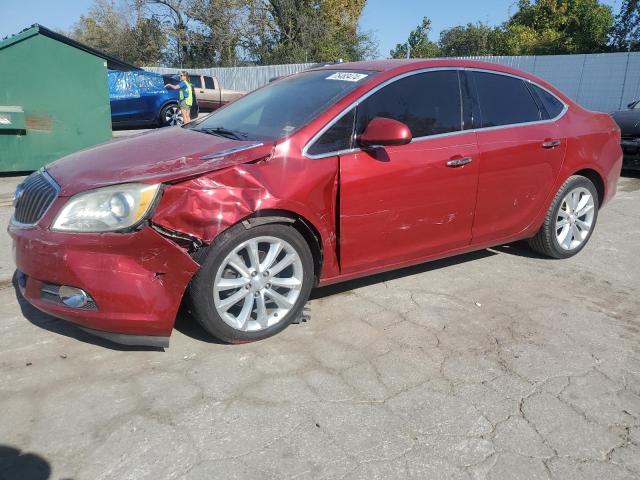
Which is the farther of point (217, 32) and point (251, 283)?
point (217, 32)

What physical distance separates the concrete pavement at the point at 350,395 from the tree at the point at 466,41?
35750 mm

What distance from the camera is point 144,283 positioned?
280 cm

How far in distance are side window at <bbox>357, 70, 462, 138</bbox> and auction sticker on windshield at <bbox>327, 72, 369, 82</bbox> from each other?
20 cm

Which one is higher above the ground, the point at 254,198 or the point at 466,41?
the point at 466,41

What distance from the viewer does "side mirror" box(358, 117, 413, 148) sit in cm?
329

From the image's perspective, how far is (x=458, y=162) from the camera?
12.5 ft

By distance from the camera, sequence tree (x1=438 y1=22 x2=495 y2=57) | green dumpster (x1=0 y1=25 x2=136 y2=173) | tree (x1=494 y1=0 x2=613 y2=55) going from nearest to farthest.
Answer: green dumpster (x1=0 y1=25 x2=136 y2=173), tree (x1=494 y1=0 x2=613 y2=55), tree (x1=438 y1=22 x2=495 y2=57)

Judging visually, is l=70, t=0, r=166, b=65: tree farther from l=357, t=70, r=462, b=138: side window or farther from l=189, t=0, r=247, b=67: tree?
l=357, t=70, r=462, b=138: side window

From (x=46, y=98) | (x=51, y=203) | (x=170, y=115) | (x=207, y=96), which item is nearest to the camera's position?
(x=51, y=203)

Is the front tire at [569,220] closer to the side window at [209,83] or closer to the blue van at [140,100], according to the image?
the blue van at [140,100]

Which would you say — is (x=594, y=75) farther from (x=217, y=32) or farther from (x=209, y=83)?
(x=217, y=32)

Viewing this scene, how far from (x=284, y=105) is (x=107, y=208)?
4.95 feet

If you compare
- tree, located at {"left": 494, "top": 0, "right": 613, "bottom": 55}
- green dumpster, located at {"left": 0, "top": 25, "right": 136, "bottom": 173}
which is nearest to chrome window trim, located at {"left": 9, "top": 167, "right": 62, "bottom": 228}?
green dumpster, located at {"left": 0, "top": 25, "right": 136, "bottom": 173}

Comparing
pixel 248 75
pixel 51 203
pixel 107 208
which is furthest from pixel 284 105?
pixel 248 75
